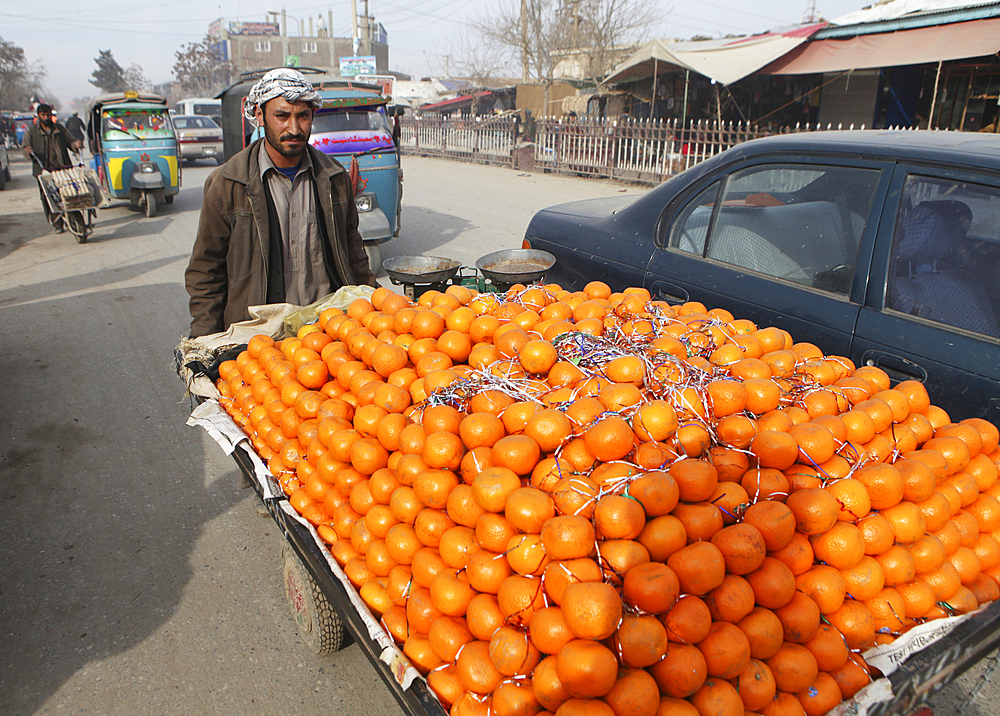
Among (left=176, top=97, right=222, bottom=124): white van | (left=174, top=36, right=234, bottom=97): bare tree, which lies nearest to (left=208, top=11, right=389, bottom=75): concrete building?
(left=174, top=36, right=234, bottom=97): bare tree

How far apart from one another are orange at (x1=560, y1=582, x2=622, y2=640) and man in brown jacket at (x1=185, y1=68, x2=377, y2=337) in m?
2.74

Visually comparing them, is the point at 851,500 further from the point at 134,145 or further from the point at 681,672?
the point at 134,145

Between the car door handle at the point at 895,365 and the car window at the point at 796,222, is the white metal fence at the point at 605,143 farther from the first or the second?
the car door handle at the point at 895,365

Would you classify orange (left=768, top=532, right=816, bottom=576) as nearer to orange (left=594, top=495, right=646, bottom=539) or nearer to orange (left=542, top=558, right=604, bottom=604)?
orange (left=594, top=495, right=646, bottom=539)

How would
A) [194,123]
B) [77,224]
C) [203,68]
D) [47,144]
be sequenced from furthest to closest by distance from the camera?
[203,68] < [194,123] < [47,144] < [77,224]

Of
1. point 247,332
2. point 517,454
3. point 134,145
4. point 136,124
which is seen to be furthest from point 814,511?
point 136,124

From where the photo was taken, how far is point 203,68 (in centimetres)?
6500

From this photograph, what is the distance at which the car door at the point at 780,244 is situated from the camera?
8.96 ft

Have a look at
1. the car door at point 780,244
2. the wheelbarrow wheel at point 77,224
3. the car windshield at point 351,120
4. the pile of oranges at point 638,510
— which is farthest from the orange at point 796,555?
the wheelbarrow wheel at point 77,224

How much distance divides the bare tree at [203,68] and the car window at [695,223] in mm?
72428

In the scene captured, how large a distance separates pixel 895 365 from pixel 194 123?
2461 centimetres

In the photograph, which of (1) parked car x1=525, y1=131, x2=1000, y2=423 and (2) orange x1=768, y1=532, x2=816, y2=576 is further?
(1) parked car x1=525, y1=131, x2=1000, y2=423

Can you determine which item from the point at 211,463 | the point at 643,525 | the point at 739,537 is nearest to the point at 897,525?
the point at 739,537

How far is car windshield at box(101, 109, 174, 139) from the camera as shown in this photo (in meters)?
12.1
